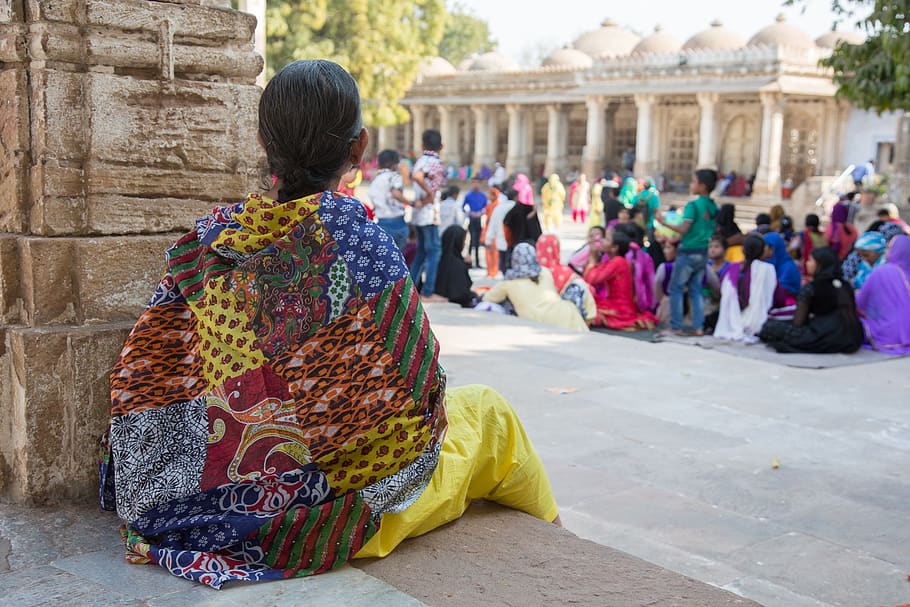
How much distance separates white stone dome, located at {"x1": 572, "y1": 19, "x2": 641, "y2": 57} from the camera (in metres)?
34.8

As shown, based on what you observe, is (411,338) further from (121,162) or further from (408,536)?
(121,162)

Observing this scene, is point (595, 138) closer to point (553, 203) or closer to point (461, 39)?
point (553, 203)

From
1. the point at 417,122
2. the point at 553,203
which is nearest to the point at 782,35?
the point at 417,122

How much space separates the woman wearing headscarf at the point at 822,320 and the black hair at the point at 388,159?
3832 millimetres

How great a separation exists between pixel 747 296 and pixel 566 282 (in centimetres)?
159

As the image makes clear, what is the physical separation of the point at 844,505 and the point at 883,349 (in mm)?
4489

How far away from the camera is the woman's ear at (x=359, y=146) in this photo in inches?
88.4

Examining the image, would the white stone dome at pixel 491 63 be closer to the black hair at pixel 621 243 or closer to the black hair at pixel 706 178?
the black hair at pixel 621 243

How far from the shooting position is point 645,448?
4703mm

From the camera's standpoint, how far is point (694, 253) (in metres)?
8.64

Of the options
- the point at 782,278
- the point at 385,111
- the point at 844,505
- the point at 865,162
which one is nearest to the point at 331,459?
the point at 844,505

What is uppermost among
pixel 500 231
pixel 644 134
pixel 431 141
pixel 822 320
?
pixel 644 134

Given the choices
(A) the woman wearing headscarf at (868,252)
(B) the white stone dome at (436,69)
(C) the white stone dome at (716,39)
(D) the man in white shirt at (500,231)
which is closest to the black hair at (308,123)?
(A) the woman wearing headscarf at (868,252)

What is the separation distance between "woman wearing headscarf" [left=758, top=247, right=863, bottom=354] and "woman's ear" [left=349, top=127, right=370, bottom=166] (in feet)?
20.7
